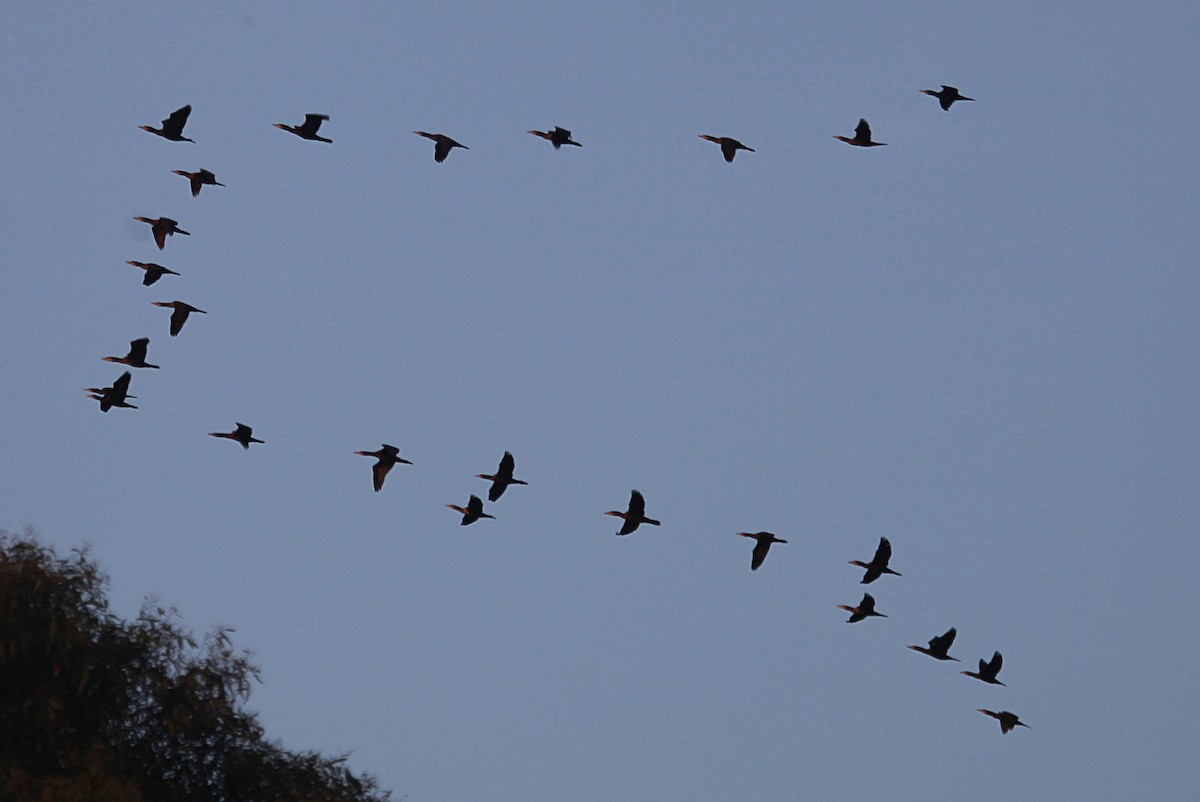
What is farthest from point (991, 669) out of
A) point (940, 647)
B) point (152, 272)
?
point (152, 272)

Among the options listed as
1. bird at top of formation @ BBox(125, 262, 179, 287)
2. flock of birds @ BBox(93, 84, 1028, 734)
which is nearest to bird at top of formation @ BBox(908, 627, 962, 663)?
flock of birds @ BBox(93, 84, 1028, 734)

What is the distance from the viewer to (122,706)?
98.2 ft

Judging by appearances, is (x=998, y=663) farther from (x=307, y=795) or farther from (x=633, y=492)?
(x=307, y=795)

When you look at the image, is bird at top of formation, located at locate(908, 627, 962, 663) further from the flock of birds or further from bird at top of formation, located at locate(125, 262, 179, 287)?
bird at top of formation, located at locate(125, 262, 179, 287)

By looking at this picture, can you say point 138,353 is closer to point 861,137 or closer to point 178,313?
point 178,313

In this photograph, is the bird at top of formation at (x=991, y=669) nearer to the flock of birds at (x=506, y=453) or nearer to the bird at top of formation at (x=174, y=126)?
the flock of birds at (x=506, y=453)

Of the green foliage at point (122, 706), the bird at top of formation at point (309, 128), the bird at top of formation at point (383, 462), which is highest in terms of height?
the bird at top of formation at point (309, 128)

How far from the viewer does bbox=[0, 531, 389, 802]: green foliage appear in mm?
29047

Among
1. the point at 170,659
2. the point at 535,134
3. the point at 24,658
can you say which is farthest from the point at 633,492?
the point at 24,658

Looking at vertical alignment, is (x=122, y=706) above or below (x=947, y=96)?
below

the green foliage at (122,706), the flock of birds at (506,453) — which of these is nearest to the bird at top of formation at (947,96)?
the flock of birds at (506,453)

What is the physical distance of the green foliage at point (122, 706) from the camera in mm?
Answer: 29047

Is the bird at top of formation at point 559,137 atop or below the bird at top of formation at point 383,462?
atop

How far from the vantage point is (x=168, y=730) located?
30.1 meters
